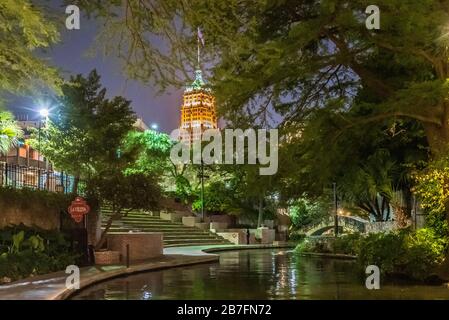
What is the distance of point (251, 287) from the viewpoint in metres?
17.6

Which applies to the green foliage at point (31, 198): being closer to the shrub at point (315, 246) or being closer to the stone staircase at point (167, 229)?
the stone staircase at point (167, 229)

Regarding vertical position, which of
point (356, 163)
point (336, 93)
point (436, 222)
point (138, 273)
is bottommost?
point (138, 273)

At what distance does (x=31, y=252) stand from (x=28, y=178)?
29.7ft

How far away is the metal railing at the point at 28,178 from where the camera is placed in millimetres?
24136

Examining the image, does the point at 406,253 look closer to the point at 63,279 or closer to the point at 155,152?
the point at 63,279

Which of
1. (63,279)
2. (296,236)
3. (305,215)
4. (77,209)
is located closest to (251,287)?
(63,279)

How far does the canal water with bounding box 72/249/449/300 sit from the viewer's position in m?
15.4

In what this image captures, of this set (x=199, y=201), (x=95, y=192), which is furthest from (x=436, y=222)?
(x=199, y=201)

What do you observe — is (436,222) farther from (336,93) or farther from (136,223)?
(136,223)

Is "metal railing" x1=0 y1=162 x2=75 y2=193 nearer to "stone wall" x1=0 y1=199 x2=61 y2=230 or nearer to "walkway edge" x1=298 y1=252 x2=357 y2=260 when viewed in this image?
"stone wall" x1=0 y1=199 x2=61 y2=230

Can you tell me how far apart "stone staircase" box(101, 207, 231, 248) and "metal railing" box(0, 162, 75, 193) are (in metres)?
6.47

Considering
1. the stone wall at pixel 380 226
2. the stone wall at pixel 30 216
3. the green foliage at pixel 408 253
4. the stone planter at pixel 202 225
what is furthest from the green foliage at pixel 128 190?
the stone planter at pixel 202 225
